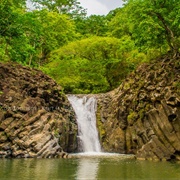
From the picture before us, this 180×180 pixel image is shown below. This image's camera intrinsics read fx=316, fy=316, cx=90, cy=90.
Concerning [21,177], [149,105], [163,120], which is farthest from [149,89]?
[21,177]

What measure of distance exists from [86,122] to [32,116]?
679cm

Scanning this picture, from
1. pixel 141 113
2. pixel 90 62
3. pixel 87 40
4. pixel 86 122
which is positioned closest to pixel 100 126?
pixel 86 122

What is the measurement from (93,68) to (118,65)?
3.45m

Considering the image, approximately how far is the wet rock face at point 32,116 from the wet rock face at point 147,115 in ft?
10.8

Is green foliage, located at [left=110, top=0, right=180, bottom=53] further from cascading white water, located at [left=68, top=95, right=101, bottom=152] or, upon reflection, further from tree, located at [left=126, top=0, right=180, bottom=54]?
cascading white water, located at [left=68, top=95, right=101, bottom=152]

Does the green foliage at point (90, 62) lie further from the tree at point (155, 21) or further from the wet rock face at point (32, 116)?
the wet rock face at point (32, 116)

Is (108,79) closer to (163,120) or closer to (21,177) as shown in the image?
(163,120)

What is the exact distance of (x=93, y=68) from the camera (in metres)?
35.4

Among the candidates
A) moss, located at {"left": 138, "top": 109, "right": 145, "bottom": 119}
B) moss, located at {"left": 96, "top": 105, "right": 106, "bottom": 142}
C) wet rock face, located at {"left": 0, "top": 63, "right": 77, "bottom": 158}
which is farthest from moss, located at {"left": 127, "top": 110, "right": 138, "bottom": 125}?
wet rock face, located at {"left": 0, "top": 63, "right": 77, "bottom": 158}

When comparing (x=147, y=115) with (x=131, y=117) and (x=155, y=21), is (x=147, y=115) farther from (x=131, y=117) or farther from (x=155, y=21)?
(x=155, y=21)

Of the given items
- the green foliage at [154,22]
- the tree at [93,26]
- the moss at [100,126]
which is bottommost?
the moss at [100,126]

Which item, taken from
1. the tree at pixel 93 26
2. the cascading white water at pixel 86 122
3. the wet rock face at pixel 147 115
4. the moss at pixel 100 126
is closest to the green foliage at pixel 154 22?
the wet rock face at pixel 147 115

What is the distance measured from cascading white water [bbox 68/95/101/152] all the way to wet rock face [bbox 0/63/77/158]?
996 millimetres

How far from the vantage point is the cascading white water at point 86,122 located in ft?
81.4
